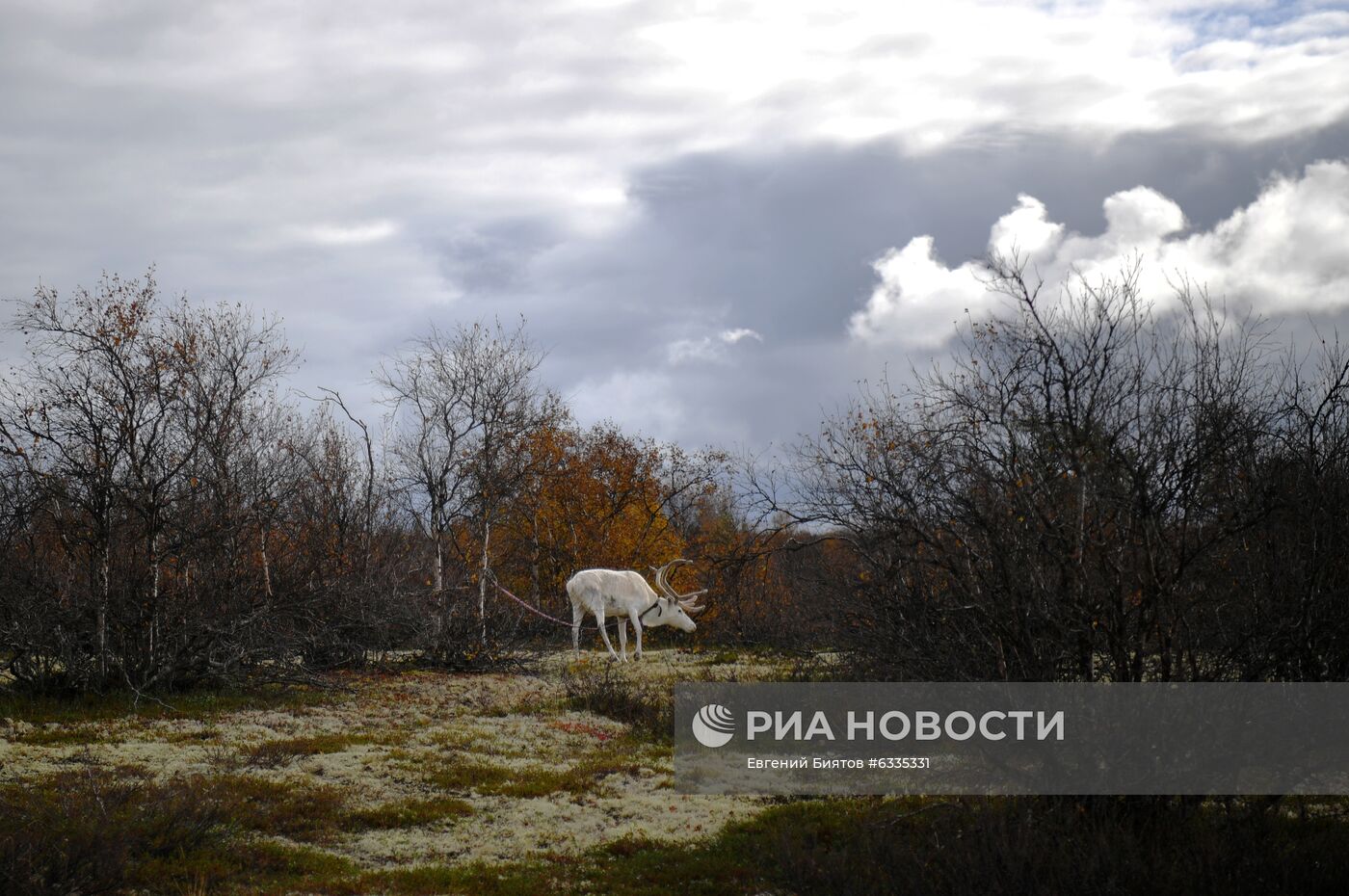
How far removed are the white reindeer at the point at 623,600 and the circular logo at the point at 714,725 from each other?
7.81 m

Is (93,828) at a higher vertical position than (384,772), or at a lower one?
higher

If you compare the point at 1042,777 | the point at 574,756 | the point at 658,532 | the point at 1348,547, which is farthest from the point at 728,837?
the point at 658,532

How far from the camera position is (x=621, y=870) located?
9109 millimetres

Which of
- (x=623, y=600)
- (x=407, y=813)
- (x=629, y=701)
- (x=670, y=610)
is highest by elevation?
(x=623, y=600)

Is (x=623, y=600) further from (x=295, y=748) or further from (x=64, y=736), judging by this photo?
(x=64, y=736)

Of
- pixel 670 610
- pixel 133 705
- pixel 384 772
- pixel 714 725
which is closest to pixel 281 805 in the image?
pixel 384 772

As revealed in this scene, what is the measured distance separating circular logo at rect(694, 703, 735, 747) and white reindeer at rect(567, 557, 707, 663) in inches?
307

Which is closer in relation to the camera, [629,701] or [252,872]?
[252,872]

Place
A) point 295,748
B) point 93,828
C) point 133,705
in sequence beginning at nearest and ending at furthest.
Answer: point 93,828, point 295,748, point 133,705

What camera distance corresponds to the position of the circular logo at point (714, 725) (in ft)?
48.6

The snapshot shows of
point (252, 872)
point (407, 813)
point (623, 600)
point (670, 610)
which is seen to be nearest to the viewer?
point (252, 872)

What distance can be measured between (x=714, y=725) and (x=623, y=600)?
29.1ft

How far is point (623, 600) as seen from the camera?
24.0m

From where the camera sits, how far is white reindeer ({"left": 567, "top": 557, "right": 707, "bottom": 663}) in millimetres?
23844
